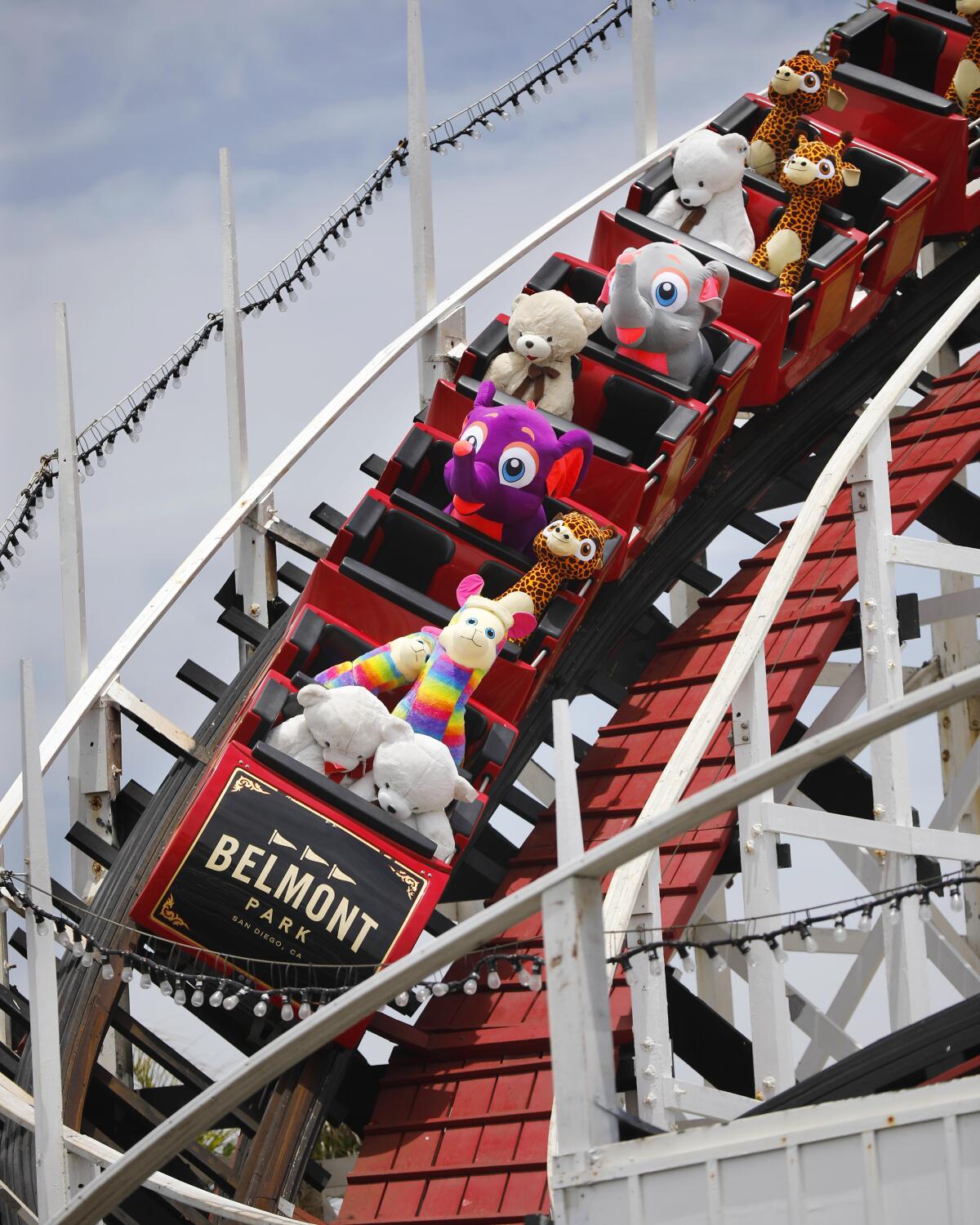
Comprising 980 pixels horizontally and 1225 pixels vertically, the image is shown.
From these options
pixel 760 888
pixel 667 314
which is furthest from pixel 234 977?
pixel 667 314

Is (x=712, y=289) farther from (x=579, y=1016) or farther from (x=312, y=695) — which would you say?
(x=579, y=1016)

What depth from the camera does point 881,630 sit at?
7.46 metres

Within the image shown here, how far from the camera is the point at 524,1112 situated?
652 centimetres

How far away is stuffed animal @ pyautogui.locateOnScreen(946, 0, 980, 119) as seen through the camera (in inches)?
404

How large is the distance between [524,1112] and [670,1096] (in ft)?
1.72

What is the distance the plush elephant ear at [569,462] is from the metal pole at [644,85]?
300cm

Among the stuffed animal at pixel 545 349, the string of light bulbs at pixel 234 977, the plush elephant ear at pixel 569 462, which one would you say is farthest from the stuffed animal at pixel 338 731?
the stuffed animal at pixel 545 349

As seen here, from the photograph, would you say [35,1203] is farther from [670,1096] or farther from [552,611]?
[552,611]

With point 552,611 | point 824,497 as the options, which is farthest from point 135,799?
point 824,497

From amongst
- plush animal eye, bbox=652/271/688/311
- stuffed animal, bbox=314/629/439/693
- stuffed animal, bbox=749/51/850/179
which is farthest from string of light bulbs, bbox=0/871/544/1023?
stuffed animal, bbox=749/51/850/179

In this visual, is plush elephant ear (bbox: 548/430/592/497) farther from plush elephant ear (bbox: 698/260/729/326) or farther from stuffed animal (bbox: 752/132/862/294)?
stuffed animal (bbox: 752/132/862/294)

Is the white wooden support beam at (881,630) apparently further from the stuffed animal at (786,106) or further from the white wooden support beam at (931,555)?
the stuffed animal at (786,106)

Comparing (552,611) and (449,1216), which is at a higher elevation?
(552,611)

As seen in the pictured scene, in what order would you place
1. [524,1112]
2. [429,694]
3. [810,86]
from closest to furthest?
[524,1112], [429,694], [810,86]
